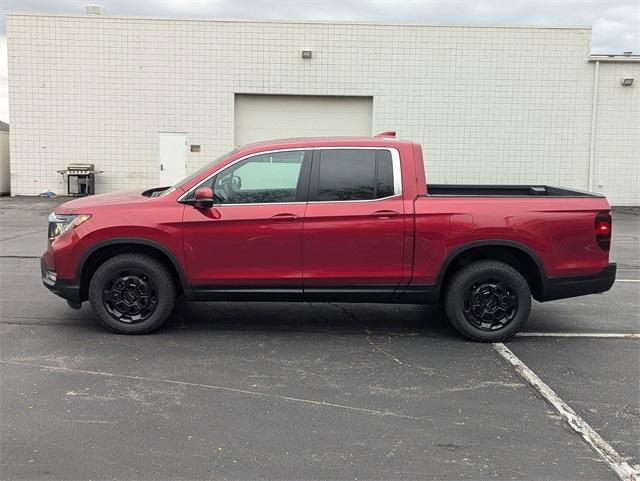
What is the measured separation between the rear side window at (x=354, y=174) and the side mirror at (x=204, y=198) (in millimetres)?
977

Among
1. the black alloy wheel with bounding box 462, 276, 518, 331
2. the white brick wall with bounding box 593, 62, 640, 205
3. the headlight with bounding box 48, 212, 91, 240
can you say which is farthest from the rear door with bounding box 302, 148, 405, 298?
the white brick wall with bounding box 593, 62, 640, 205

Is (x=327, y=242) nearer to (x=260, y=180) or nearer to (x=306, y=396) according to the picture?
(x=260, y=180)

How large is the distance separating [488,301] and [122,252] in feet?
11.3

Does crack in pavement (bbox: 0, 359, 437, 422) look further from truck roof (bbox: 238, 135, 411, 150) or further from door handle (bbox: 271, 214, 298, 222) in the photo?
truck roof (bbox: 238, 135, 411, 150)

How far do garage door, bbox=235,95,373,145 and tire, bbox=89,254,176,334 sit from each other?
14.2 m

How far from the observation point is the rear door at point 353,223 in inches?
219

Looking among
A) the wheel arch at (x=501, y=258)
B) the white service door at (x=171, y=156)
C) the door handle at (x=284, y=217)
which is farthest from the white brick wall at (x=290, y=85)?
the door handle at (x=284, y=217)

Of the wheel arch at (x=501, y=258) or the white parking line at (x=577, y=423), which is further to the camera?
the wheel arch at (x=501, y=258)

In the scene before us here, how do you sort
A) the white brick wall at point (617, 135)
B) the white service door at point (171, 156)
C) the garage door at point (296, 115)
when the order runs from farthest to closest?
the garage door at point (296, 115), the white service door at point (171, 156), the white brick wall at point (617, 135)

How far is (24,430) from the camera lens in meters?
3.79

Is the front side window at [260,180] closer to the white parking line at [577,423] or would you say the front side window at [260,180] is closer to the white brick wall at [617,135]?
the white parking line at [577,423]

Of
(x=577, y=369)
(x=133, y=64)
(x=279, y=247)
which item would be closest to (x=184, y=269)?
(x=279, y=247)

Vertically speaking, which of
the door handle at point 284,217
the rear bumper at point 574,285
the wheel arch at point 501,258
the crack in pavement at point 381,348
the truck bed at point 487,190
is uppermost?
the truck bed at point 487,190

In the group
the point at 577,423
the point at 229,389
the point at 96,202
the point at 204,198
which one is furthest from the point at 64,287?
the point at 577,423
